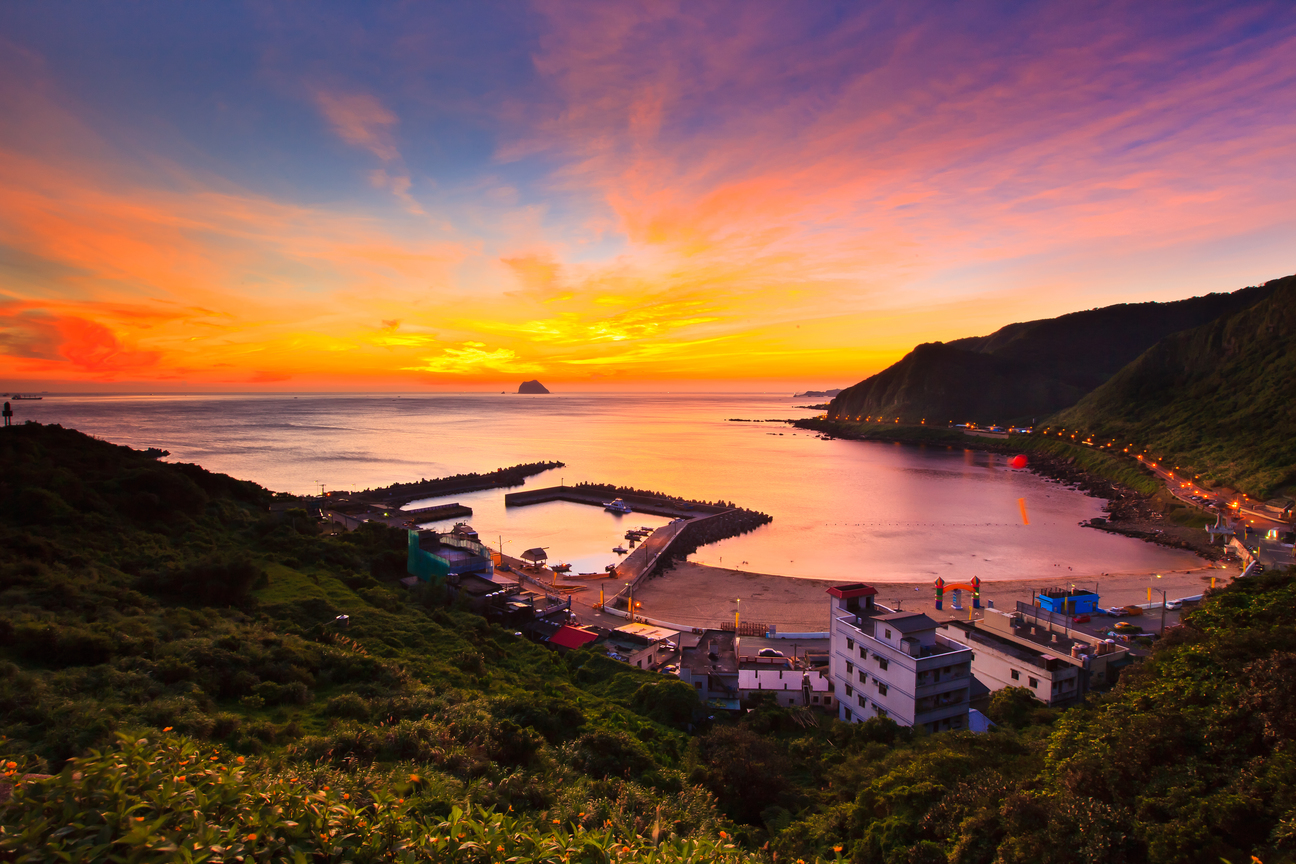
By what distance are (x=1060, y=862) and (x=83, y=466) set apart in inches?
1130

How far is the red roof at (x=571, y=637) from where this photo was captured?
18.8 m

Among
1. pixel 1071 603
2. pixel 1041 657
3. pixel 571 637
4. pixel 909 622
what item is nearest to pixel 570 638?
pixel 571 637

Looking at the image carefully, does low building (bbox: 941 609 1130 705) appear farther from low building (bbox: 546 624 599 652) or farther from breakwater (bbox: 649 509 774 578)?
breakwater (bbox: 649 509 774 578)

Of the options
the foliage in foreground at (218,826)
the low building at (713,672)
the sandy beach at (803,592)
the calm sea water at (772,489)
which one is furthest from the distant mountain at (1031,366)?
the foliage in foreground at (218,826)

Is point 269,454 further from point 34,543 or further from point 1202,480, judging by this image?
point 1202,480

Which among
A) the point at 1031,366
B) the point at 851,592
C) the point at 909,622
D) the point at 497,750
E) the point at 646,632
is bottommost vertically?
the point at 646,632

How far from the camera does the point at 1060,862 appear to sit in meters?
6.48

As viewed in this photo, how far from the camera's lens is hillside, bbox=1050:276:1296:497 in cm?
4815

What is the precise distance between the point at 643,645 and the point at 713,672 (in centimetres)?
381

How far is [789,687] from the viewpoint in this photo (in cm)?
1681

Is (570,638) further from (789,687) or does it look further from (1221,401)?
(1221,401)

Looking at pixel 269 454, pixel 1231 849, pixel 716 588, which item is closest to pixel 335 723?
pixel 1231 849

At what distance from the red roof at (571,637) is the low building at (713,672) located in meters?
3.17

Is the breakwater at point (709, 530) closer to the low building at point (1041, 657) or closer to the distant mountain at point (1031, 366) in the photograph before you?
the low building at point (1041, 657)
